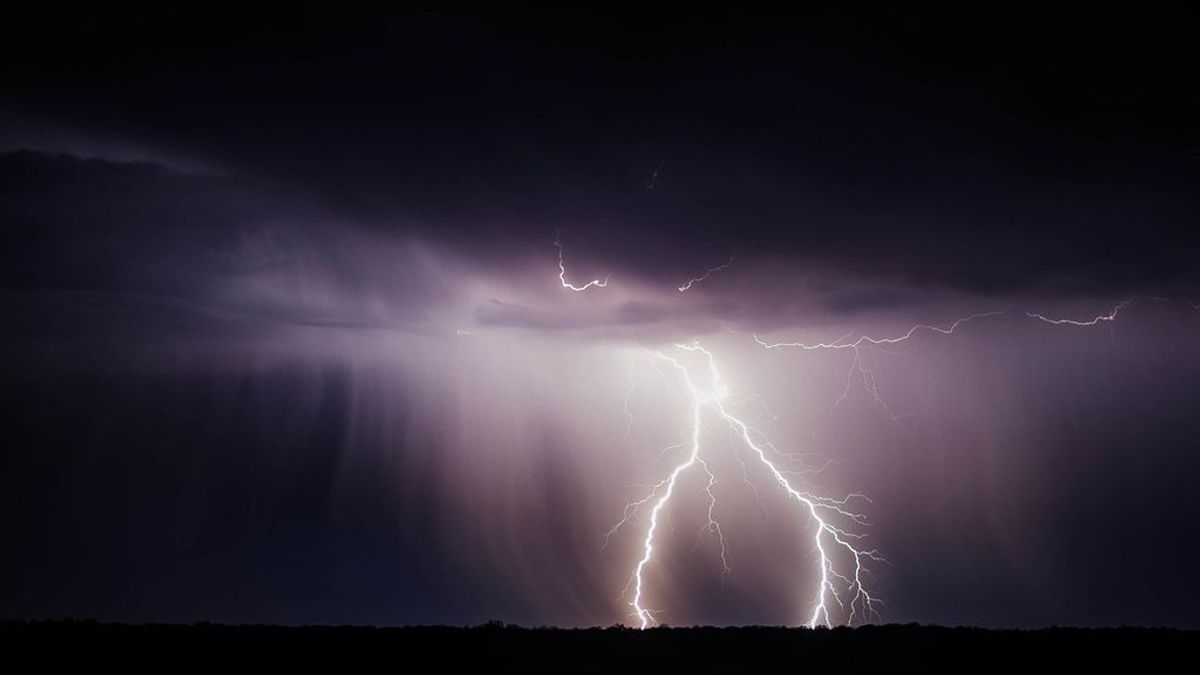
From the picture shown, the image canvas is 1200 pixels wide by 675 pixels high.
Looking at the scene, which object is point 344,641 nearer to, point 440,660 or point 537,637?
point 440,660

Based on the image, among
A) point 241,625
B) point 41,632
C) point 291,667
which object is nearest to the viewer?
point 291,667

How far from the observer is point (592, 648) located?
958cm

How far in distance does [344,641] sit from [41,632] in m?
2.74

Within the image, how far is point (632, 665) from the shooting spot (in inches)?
360

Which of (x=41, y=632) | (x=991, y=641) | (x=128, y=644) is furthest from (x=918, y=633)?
(x=41, y=632)

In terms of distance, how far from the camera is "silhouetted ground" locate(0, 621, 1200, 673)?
350 inches

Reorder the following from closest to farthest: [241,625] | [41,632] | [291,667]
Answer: [291,667] < [41,632] < [241,625]

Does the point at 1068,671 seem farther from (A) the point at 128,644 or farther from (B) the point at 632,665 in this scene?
(A) the point at 128,644

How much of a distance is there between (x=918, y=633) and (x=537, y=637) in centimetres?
391

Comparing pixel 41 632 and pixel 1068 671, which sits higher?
pixel 41 632

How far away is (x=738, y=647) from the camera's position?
9828 mm

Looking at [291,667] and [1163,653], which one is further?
[1163,653]

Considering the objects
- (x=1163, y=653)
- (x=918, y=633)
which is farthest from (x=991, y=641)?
(x=1163, y=653)

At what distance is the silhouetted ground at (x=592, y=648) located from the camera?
8.89 m
